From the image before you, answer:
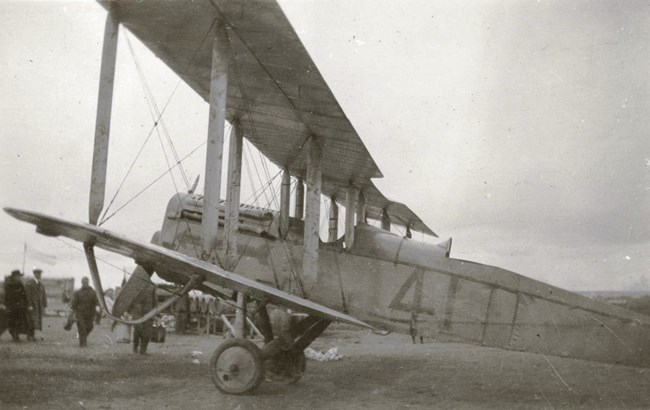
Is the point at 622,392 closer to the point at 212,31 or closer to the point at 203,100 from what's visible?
the point at 212,31

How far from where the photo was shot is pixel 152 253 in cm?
557

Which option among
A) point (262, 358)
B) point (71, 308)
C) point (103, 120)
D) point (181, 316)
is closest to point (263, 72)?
point (103, 120)

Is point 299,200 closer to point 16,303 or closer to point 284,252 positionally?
point 284,252

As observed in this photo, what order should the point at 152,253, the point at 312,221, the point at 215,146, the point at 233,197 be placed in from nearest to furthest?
the point at 152,253 → the point at 215,146 → the point at 312,221 → the point at 233,197

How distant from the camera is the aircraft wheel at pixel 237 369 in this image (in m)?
6.16

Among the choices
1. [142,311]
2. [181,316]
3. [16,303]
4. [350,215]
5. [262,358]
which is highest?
[350,215]

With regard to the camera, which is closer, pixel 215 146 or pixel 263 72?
pixel 215 146

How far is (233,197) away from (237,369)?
270cm

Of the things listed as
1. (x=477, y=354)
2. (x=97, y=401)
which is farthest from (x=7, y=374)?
(x=477, y=354)

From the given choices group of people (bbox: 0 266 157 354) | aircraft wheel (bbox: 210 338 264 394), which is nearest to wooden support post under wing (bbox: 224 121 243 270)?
aircraft wheel (bbox: 210 338 264 394)

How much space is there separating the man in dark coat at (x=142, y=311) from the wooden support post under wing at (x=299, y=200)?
2.96 metres

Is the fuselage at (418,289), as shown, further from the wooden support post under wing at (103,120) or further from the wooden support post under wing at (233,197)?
the wooden support post under wing at (103,120)

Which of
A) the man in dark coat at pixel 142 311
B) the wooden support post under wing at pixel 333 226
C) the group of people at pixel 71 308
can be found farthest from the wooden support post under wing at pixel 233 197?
the group of people at pixel 71 308

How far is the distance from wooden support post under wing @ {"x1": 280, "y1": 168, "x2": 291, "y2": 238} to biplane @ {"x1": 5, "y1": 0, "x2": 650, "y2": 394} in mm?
36
